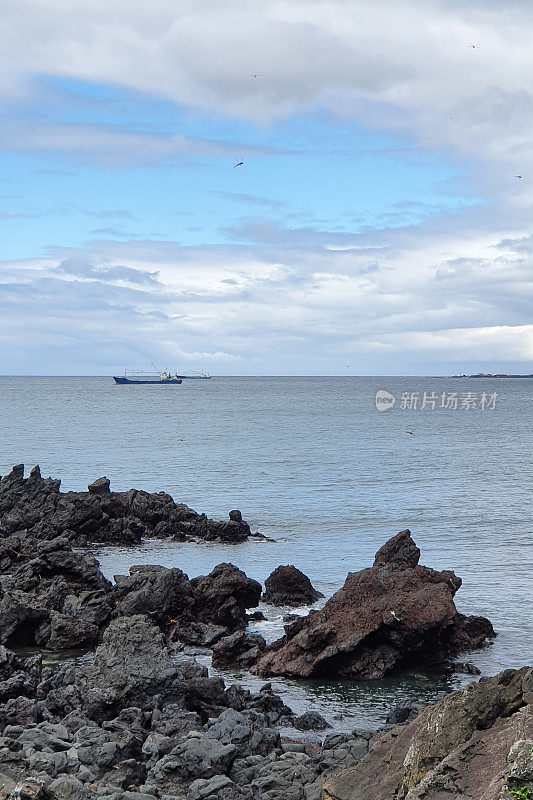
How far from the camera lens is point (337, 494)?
54.7 metres

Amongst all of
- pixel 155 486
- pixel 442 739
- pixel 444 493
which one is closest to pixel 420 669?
pixel 442 739

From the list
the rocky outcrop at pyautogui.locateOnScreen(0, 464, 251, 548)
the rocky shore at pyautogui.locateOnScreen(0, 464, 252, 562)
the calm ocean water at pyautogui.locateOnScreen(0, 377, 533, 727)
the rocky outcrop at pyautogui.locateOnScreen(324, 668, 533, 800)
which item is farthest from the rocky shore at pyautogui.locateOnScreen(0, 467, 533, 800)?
the rocky outcrop at pyautogui.locateOnScreen(0, 464, 251, 548)

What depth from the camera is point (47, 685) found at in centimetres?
1850

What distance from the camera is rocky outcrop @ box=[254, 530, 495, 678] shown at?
21.4 metres

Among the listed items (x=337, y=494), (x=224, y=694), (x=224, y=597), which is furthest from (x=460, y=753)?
(x=337, y=494)

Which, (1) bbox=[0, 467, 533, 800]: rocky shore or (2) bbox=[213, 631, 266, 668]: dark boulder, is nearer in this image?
(1) bbox=[0, 467, 533, 800]: rocky shore

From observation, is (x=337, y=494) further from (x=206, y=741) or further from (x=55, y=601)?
(x=206, y=741)

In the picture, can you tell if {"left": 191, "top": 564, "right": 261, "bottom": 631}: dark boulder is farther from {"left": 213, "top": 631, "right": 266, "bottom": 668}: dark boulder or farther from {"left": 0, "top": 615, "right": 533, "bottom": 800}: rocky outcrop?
{"left": 0, "top": 615, "right": 533, "bottom": 800}: rocky outcrop

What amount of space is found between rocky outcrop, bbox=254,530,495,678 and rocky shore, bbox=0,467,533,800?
0.04 meters

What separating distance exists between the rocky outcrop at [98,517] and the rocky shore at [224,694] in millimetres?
4295

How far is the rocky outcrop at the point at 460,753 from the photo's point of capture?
9.20m

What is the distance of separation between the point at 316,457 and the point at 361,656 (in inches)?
2263

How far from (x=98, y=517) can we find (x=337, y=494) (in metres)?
20.1

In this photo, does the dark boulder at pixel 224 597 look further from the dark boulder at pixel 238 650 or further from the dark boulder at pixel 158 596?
the dark boulder at pixel 238 650
